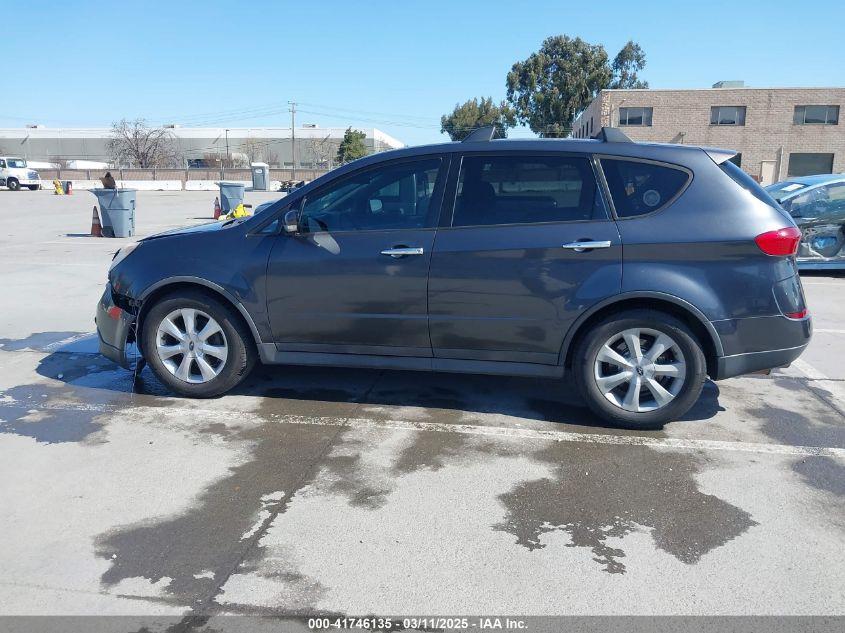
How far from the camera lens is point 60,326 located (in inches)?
291

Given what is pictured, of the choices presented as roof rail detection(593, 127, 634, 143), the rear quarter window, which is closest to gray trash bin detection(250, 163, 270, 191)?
roof rail detection(593, 127, 634, 143)

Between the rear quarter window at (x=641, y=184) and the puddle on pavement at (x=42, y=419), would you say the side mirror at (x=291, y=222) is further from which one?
the rear quarter window at (x=641, y=184)

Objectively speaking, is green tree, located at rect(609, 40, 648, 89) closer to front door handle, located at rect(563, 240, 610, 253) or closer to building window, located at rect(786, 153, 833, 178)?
building window, located at rect(786, 153, 833, 178)

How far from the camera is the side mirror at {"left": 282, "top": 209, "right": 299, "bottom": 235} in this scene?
4.71m

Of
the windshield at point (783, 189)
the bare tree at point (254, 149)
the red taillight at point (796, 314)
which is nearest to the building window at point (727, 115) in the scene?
the windshield at point (783, 189)

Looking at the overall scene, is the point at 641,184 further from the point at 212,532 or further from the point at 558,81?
the point at 558,81

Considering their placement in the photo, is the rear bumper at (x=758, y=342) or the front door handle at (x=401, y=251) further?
the front door handle at (x=401, y=251)

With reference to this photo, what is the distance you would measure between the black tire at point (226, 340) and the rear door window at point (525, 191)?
1748mm

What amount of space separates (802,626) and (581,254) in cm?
238

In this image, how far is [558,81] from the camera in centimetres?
6316

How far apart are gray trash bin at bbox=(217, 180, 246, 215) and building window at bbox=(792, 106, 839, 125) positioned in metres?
39.9

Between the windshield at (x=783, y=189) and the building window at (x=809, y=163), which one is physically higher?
the building window at (x=809, y=163)

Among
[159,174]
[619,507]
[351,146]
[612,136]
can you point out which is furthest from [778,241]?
[351,146]

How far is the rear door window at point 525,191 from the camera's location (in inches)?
174
